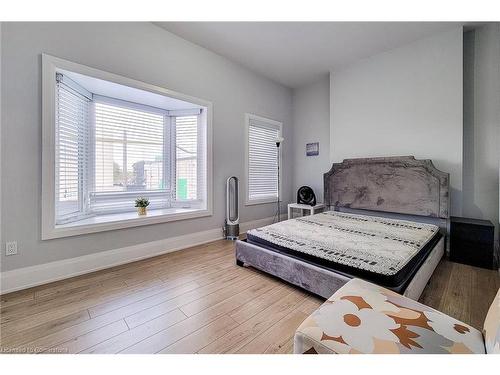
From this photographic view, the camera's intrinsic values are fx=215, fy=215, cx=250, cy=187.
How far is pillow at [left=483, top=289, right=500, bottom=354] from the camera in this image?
0.77 metres

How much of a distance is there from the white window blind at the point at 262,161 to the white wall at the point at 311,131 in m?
0.54

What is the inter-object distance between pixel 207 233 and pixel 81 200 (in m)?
1.64

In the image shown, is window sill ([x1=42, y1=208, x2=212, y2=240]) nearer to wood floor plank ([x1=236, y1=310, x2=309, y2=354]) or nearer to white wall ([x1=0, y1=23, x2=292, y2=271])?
white wall ([x1=0, y1=23, x2=292, y2=271])

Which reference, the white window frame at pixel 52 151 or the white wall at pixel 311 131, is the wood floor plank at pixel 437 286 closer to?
the white wall at pixel 311 131

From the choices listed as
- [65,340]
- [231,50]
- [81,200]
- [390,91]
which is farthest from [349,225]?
[81,200]

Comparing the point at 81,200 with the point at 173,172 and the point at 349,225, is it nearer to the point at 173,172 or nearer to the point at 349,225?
the point at 173,172

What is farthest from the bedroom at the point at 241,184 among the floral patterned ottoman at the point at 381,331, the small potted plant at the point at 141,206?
the small potted plant at the point at 141,206

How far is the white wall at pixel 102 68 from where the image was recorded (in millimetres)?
1835

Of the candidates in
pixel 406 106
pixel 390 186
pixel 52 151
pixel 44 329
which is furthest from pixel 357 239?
pixel 52 151

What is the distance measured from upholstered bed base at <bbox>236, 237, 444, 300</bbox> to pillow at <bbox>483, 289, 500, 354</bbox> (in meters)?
0.59

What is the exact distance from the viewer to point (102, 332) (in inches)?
54.1

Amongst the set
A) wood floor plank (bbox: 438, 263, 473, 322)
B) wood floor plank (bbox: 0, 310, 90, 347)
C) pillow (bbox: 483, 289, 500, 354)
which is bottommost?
wood floor plank (bbox: 0, 310, 90, 347)

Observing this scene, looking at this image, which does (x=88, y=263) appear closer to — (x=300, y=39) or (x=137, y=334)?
(x=137, y=334)

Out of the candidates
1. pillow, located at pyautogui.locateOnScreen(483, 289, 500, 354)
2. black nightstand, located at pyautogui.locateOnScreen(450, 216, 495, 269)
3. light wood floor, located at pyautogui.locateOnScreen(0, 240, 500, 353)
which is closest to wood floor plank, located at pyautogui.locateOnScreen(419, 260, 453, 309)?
light wood floor, located at pyautogui.locateOnScreen(0, 240, 500, 353)
